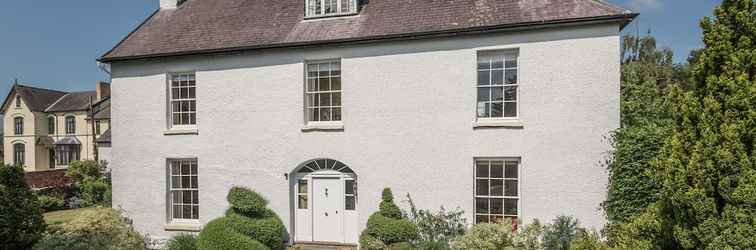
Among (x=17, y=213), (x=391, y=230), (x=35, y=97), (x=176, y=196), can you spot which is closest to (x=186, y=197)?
(x=176, y=196)

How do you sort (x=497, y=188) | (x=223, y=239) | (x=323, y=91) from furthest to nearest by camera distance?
(x=323, y=91) → (x=497, y=188) → (x=223, y=239)

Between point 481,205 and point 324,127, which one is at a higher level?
point 324,127

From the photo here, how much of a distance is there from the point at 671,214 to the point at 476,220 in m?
5.66

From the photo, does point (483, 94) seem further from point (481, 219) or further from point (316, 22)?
point (316, 22)

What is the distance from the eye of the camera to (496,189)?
427 inches

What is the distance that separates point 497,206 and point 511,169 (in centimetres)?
107

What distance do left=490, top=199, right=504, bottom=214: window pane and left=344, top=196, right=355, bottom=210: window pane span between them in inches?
158

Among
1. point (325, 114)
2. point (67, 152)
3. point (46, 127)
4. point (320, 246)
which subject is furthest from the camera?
point (46, 127)

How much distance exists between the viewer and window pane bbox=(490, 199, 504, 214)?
424 inches

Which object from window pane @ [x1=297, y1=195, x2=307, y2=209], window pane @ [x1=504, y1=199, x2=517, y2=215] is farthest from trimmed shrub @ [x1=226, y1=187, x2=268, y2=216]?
window pane @ [x1=504, y1=199, x2=517, y2=215]

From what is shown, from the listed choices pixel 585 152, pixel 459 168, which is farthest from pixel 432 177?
pixel 585 152

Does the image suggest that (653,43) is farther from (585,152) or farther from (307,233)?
(307,233)

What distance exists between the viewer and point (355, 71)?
11.6m

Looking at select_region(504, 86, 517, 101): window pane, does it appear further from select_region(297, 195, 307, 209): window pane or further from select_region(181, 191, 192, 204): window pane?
select_region(181, 191, 192, 204): window pane
